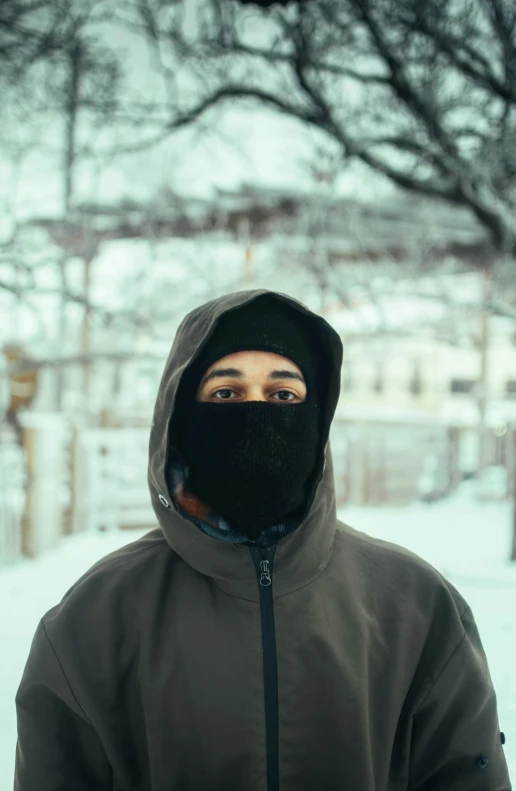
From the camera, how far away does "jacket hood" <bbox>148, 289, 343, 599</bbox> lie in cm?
120

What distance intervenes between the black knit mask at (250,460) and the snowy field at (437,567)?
4.49 ft

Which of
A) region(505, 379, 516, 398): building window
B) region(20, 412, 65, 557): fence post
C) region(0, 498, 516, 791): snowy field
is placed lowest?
region(0, 498, 516, 791): snowy field

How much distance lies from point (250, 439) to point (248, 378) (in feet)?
0.42

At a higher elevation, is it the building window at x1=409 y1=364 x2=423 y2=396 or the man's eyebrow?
the building window at x1=409 y1=364 x2=423 y2=396

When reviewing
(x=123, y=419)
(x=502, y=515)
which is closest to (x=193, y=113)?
(x=123, y=419)

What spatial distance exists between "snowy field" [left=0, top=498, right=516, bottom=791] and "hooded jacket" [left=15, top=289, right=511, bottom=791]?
0.98 metres

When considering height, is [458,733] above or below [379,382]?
below

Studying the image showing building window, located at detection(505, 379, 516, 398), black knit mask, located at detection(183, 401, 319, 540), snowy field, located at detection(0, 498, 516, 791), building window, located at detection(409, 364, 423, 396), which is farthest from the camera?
building window, located at detection(409, 364, 423, 396)

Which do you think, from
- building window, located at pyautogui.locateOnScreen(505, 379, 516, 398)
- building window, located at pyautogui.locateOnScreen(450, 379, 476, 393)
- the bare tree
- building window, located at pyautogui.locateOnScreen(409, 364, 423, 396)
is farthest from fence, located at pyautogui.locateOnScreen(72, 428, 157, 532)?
building window, located at pyautogui.locateOnScreen(409, 364, 423, 396)

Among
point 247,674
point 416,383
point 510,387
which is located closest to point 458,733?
point 247,674

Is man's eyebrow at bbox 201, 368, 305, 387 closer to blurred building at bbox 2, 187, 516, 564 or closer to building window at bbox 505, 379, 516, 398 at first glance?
blurred building at bbox 2, 187, 516, 564

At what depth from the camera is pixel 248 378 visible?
4.24ft

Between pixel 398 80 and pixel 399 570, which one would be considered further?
pixel 398 80

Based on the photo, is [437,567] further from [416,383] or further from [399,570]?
[416,383]
